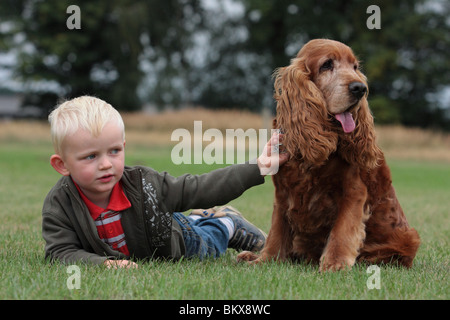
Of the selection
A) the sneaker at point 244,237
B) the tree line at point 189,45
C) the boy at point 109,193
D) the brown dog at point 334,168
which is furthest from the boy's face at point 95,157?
the tree line at point 189,45

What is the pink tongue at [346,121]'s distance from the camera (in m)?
3.16

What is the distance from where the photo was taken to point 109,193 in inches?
126

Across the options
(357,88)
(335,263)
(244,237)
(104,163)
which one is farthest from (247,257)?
(357,88)

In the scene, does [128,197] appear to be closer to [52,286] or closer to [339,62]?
[52,286]

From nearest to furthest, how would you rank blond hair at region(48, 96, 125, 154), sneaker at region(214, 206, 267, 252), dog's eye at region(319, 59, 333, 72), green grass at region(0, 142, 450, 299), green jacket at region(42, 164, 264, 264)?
green grass at region(0, 142, 450, 299) < blond hair at region(48, 96, 125, 154) < green jacket at region(42, 164, 264, 264) < dog's eye at region(319, 59, 333, 72) < sneaker at region(214, 206, 267, 252)

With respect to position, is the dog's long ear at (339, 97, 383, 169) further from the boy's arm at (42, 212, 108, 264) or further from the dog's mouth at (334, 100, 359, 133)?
the boy's arm at (42, 212, 108, 264)

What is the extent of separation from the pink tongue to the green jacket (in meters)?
0.60

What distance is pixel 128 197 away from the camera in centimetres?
319

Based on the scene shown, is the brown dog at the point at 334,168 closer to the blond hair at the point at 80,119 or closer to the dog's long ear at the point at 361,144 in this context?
the dog's long ear at the point at 361,144

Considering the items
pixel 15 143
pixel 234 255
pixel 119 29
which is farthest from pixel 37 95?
pixel 234 255

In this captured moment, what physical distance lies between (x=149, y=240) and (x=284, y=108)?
121 centimetres

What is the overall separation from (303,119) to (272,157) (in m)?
0.30

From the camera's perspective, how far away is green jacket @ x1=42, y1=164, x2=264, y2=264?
3.11 m

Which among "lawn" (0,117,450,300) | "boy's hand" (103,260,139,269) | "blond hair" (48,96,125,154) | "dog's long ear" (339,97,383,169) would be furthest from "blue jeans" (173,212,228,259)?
"dog's long ear" (339,97,383,169)
